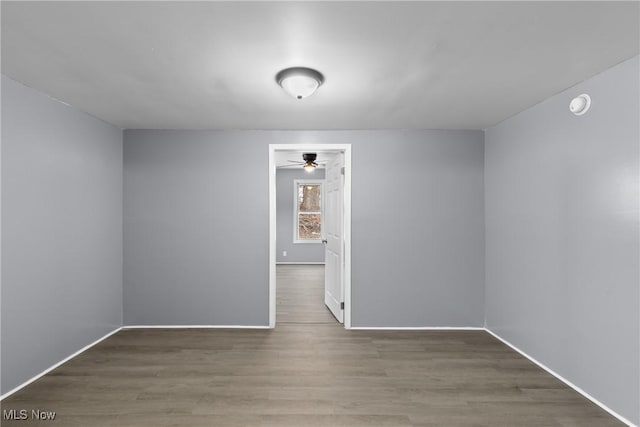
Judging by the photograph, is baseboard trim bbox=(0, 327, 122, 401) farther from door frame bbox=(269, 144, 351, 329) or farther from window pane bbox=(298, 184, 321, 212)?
window pane bbox=(298, 184, 321, 212)

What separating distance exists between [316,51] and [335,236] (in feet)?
8.39

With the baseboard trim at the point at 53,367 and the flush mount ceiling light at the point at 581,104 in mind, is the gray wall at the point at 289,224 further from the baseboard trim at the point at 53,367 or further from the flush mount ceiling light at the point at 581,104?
the flush mount ceiling light at the point at 581,104

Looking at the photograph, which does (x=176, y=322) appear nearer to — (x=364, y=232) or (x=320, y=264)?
(x=364, y=232)

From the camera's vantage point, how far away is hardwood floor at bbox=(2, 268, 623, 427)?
82.1 inches

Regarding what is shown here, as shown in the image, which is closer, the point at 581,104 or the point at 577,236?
the point at 581,104

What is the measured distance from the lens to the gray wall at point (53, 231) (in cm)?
231

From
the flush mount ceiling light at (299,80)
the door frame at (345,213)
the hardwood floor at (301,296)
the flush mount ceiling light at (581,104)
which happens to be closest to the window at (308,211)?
the hardwood floor at (301,296)

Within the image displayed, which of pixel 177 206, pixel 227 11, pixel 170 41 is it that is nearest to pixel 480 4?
pixel 227 11

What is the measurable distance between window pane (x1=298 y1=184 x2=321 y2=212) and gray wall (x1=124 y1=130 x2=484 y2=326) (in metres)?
4.75

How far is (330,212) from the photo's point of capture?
4414 mm

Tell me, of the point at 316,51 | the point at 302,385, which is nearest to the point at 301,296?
the point at 302,385

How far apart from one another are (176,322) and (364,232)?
238 cm

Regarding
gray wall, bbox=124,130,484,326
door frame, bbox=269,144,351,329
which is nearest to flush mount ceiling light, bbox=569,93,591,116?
gray wall, bbox=124,130,484,326

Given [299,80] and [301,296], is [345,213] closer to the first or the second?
[299,80]
